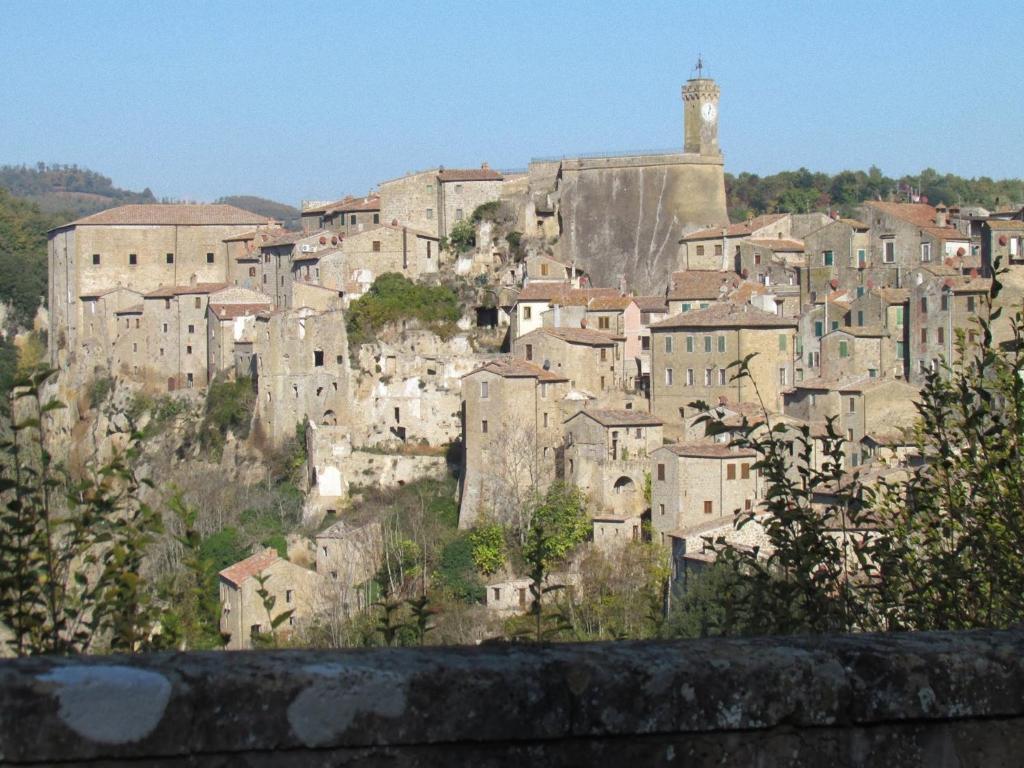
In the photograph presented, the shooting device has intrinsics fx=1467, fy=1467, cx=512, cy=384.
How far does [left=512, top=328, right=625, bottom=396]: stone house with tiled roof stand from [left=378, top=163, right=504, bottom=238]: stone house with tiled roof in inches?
520

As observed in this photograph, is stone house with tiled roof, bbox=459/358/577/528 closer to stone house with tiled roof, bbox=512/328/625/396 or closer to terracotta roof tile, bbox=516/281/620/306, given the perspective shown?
stone house with tiled roof, bbox=512/328/625/396

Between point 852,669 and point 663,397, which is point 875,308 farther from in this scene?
point 852,669

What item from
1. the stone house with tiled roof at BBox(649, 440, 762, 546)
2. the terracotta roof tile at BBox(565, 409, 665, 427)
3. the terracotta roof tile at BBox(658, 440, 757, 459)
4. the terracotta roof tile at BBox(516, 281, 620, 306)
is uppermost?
the terracotta roof tile at BBox(516, 281, 620, 306)

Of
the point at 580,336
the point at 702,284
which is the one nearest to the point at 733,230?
the point at 702,284

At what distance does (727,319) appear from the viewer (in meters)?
41.9

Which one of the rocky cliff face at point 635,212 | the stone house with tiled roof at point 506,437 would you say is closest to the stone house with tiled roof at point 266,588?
the stone house with tiled roof at point 506,437

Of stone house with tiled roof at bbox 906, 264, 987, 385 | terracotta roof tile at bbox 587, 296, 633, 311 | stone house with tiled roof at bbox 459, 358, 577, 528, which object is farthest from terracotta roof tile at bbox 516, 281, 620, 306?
stone house with tiled roof at bbox 906, 264, 987, 385

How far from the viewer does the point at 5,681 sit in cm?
308

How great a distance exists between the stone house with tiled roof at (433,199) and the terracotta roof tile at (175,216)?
9.00 metres

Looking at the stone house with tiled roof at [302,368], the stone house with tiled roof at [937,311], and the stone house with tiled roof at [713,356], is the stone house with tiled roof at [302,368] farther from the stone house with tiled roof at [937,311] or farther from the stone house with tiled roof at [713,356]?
the stone house with tiled roof at [937,311]

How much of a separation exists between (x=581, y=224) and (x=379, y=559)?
861 inches

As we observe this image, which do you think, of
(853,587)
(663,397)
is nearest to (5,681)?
(853,587)

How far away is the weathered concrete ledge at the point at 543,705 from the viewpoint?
320 cm

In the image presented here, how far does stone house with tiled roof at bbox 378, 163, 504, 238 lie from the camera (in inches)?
2221
